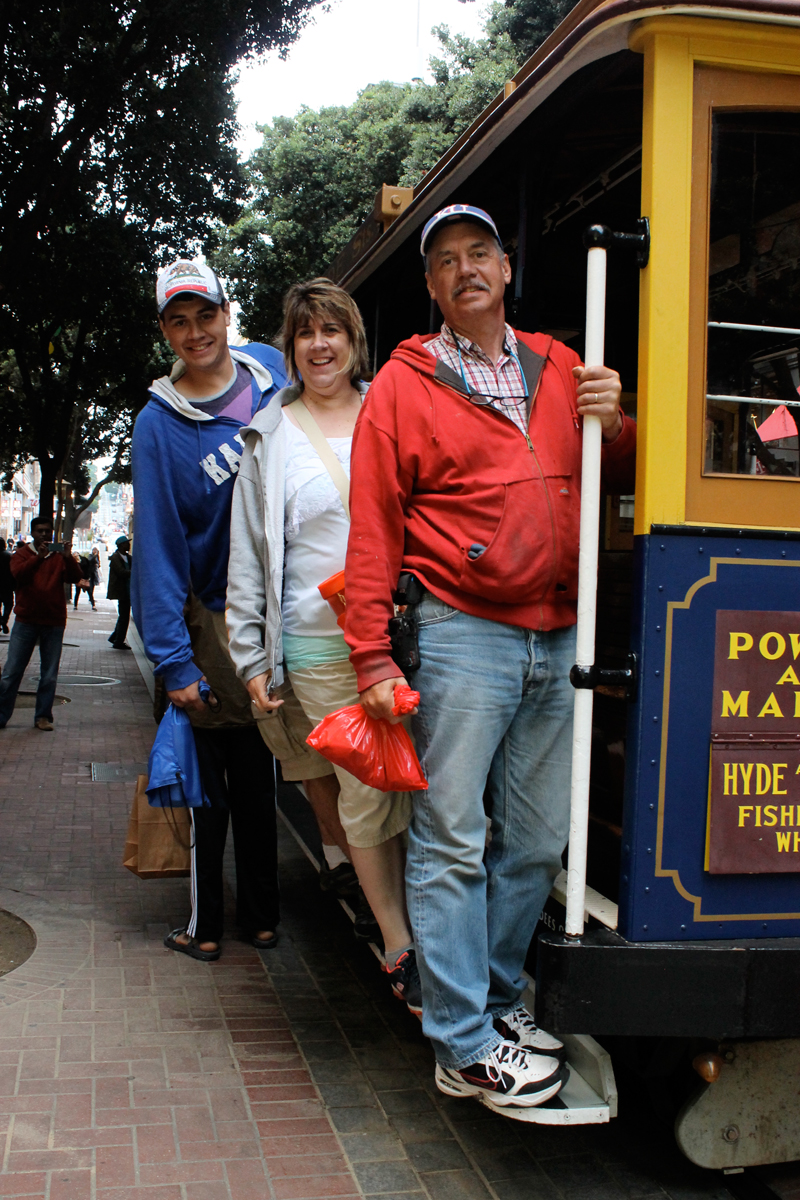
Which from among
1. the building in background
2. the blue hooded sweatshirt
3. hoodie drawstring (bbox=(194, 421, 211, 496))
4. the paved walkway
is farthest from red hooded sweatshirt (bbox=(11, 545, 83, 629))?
the building in background

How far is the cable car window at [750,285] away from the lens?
8.18 ft

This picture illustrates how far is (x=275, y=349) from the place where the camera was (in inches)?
165

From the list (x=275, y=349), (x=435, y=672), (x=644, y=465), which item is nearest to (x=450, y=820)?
(x=435, y=672)

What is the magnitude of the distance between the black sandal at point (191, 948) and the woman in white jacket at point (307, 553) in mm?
998

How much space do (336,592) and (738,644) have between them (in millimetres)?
1116

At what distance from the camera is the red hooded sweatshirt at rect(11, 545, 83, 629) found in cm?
871

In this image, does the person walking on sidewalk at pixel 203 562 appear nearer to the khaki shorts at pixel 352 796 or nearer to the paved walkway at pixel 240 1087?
the paved walkway at pixel 240 1087

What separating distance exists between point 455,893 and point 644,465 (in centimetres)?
112

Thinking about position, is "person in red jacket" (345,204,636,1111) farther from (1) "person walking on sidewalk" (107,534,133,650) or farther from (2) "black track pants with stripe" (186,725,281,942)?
(1) "person walking on sidewalk" (107,534,133,650)

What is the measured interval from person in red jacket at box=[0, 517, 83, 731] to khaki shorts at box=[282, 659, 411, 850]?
19.5ft

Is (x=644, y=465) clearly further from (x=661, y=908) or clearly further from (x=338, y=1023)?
(x=338, y=1023)

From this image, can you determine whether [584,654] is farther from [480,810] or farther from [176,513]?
[176,513]

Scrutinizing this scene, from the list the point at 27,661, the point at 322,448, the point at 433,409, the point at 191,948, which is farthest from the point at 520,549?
the point at 27,661

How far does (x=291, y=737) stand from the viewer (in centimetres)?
352
